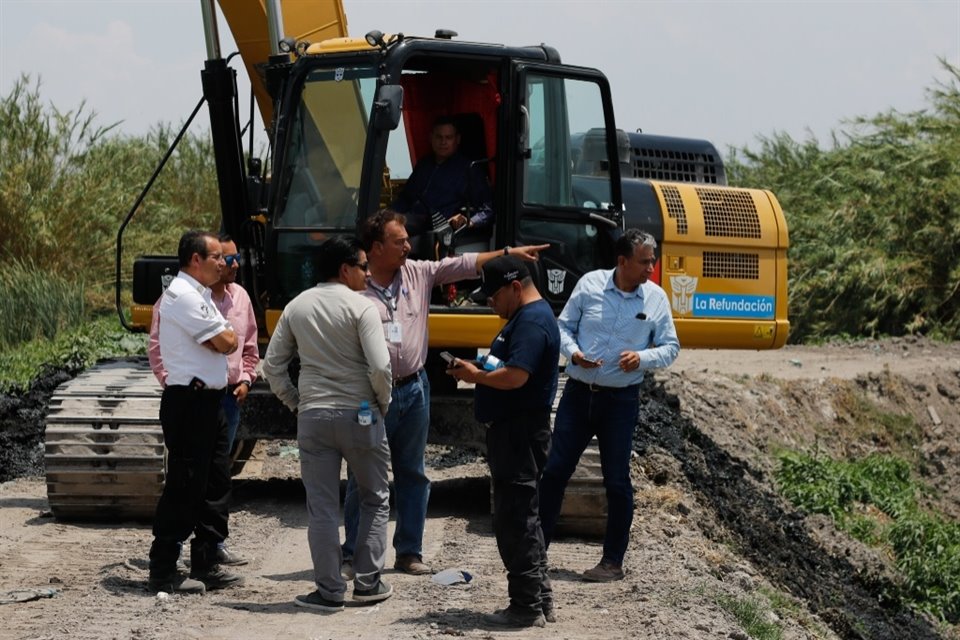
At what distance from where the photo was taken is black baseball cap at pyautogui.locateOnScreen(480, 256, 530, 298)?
266 inches

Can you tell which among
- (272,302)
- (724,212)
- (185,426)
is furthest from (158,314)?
(724,212)

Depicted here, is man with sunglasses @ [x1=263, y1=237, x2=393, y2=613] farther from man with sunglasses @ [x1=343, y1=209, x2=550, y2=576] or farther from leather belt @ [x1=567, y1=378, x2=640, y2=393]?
leather belt @ [x1=567, y1=378, x2=640, y2=393]

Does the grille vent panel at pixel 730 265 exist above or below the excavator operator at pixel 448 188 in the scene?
below

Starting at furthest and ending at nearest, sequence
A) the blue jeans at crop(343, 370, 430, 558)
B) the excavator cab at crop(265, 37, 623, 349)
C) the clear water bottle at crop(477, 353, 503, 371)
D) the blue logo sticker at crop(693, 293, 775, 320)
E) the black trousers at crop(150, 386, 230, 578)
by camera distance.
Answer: the blue logo sticker at crop(693, 293, 775, 320), the excavator cab at crop(265, 37, 623, 349), the blue jeans at crop(343, 370, 430, 558), the black trousers at crop(150, 386, 230, 578), the clear water bottle at crop(477, 353, 503, 371)

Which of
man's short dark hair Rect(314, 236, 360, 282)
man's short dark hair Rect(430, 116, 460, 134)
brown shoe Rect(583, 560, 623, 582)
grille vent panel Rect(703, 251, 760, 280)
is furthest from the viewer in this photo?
grille vent panel Rect(703, 251, 760, 280)

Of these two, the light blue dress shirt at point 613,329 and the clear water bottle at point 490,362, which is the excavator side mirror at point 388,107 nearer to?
the light blue dress shirt at point 613,329

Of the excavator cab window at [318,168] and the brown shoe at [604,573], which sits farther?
the excavator cab window at [318,168]

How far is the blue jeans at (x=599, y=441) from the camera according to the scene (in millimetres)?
7898

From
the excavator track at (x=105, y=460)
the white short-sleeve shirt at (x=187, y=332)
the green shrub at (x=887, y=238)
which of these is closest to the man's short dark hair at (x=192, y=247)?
the white short-sleeve shirt at (x=187, y=332)

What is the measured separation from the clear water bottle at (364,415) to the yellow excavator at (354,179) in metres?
2.27

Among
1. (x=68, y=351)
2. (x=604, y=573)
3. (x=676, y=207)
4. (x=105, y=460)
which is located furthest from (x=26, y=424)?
(x=604, y=573)

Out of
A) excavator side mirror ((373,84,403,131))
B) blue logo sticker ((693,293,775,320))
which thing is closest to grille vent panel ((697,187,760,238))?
blue logo sticker ((693,293,775,320))

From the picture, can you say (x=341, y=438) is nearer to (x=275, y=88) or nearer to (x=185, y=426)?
(x=185, y=426)

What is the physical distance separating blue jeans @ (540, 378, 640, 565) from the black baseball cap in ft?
4.30
